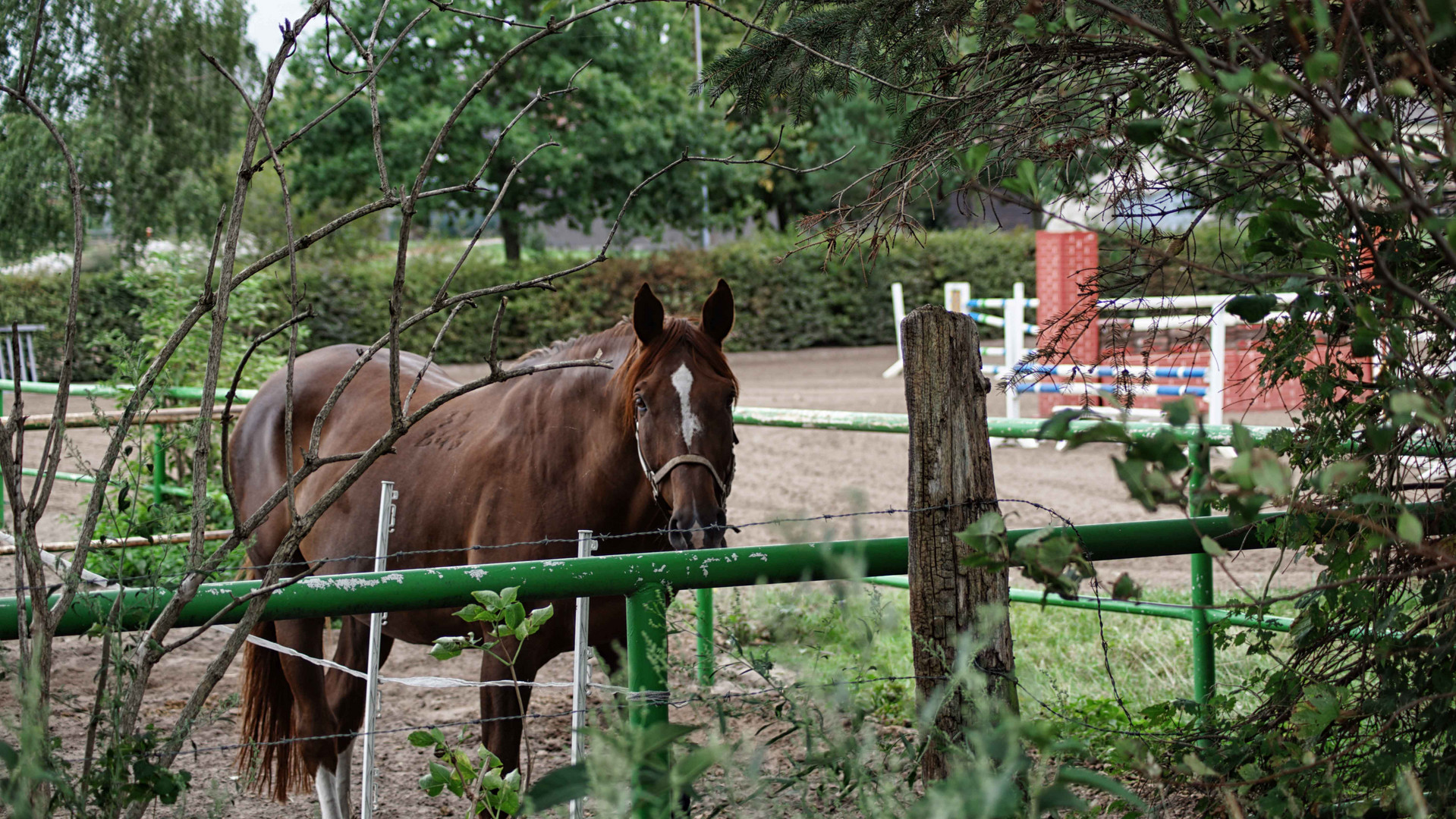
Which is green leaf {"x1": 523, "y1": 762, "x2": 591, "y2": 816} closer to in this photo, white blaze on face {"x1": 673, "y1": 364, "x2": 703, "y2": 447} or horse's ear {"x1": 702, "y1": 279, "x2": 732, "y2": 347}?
white blaze on face {"x1": 673, "y1": 364, "x2": 703, "y2": 447}

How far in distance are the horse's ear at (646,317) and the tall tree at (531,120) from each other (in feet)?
56.2

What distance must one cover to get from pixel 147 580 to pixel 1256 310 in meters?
1.53

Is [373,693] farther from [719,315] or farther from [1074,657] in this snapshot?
[1074,657]

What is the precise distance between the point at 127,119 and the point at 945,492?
20.9 m

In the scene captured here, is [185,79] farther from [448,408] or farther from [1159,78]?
[1159,78]

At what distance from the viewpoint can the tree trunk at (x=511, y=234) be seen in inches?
858

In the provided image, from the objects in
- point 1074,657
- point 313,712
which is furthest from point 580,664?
point 1074,657

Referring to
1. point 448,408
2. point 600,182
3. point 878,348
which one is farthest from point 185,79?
point 448,408

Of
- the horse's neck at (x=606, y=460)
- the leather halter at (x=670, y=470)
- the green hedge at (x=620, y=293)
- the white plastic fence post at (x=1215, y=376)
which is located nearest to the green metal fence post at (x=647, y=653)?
the leather halter at (x=670, y=470)

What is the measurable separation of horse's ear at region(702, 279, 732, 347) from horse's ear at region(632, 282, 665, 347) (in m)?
0.15

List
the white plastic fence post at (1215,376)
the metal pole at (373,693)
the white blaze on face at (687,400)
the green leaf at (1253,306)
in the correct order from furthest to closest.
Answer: the white plastic fence post at (1215,376)
the white blaze on face at (687,400)
the metal pole at (373,693)
the green leaf at (1253,306)

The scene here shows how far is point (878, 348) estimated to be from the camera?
2103 centimetres

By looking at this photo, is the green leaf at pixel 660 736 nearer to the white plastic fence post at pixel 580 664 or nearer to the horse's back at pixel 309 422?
the white plastic fence post at pixel 580 664

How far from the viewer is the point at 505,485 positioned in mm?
3045
